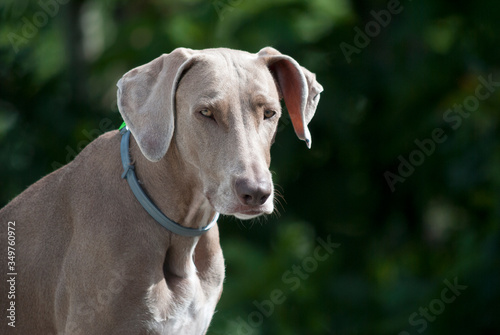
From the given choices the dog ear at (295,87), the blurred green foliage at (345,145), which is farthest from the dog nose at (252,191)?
the blurred green foliage at (345,145)

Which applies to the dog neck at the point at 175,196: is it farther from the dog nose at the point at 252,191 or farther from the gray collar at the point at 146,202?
the dog nose at the point at 252,191

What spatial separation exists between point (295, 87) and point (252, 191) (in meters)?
0.72

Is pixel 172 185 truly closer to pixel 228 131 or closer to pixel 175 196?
pixel 175 196

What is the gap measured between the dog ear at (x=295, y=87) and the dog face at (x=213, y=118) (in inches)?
6.7

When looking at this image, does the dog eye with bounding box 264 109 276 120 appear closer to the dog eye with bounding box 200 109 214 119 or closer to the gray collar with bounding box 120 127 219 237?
the dog eye with bounding box 200 109 214 119

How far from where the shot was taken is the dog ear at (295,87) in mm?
3553

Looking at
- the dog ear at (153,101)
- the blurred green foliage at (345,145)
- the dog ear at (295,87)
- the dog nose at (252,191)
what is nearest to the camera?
the dog nose at (252,191)

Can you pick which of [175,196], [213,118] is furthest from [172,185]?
[213,118]

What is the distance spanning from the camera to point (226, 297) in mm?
9125

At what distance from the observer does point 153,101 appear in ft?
10.8

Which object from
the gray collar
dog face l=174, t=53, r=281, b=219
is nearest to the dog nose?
dog face l=174, t=53, r=281, b=219

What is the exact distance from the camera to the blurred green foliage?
895cm

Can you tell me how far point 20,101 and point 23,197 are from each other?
19.9 ft

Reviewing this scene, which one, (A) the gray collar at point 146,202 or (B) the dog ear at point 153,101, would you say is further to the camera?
(A) the gray collar at point 146,202
